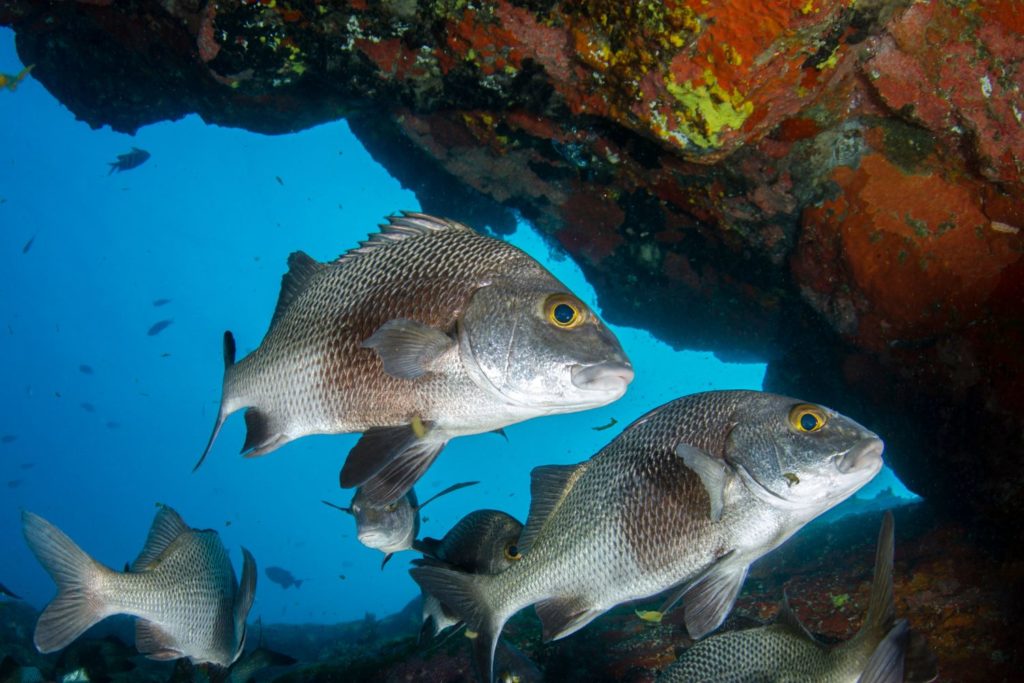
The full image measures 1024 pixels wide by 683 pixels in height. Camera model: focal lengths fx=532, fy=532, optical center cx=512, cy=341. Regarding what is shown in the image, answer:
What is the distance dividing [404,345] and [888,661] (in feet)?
7.27

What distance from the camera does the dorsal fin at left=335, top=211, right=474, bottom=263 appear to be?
8.57ft

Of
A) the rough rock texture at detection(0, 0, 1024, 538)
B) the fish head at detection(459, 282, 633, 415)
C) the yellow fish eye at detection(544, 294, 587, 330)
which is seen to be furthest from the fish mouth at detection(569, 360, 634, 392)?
the rough rock texture at detection(0, 0, 1024, 538)

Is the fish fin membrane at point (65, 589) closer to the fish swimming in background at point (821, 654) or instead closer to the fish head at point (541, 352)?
the fish head at point (541, 352)

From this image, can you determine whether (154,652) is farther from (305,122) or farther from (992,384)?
(305,122)

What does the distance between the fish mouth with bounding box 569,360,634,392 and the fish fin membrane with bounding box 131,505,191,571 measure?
3.81 metres

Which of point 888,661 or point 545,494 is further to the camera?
point 545,494

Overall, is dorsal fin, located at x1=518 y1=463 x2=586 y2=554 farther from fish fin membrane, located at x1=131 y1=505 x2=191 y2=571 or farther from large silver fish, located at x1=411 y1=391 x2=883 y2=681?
fish fin membrane, located at x1=131 y1=505 x2=191 y2=571

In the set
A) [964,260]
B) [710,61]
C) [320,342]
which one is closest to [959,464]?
[964,260]

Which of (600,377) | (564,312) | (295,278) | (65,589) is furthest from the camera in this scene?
(65,589)

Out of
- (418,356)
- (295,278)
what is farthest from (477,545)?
(295,278)

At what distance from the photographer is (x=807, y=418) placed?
245 cm

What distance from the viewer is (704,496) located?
251 centimetres

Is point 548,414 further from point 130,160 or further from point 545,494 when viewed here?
point 130,160

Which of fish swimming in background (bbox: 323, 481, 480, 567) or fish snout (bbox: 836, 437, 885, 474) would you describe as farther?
fish swimming in background (bbox: 323, 481, 480, 567)
